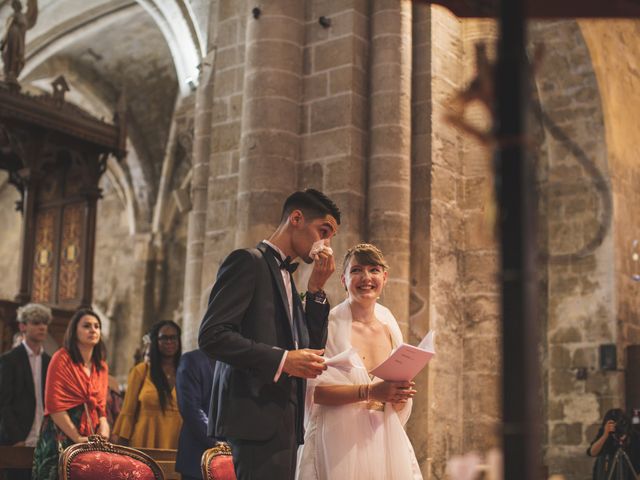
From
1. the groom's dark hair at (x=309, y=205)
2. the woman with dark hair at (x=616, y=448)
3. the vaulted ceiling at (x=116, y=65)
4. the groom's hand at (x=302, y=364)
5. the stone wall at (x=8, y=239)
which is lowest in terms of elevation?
the woman with dark hair at (x=616, y=448)

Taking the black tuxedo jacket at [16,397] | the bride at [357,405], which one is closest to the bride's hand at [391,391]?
the bride at [357,405]

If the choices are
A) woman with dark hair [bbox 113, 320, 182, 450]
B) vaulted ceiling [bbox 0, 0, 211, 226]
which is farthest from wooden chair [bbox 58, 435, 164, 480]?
vaulted ceiling [bbox 0, 0, 211, 226]

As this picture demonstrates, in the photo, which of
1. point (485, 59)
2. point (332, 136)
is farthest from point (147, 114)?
point (485, 59)

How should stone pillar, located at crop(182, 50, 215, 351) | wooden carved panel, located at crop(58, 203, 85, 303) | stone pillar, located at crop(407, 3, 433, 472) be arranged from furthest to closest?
wooden carved panel, located at crop(58, 203, 85, 303) → stone pillar, located at crop(182, 50, 215, 351) → stone pillar, located at crop(407, 3, 433, 472)

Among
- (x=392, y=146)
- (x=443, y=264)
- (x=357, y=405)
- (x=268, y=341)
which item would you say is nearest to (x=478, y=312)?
(x=443, y=264)

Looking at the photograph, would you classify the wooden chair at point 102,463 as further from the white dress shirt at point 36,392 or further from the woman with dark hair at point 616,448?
the woman with dark hair at point 616,448

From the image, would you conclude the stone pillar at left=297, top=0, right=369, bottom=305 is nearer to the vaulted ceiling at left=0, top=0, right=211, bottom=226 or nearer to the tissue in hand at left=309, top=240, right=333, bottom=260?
the tissue in hand at left=309, top=240, right=333, bottom=260

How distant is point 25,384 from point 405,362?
11.7 ft

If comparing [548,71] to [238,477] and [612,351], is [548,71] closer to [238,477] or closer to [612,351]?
[612,351]

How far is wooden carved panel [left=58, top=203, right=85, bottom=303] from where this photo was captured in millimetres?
11734

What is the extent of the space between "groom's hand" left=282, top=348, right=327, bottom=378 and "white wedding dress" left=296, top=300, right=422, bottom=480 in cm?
64

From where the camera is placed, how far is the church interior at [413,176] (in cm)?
628

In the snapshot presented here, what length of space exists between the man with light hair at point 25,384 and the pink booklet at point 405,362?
3.34 m

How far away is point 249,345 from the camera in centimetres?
302
